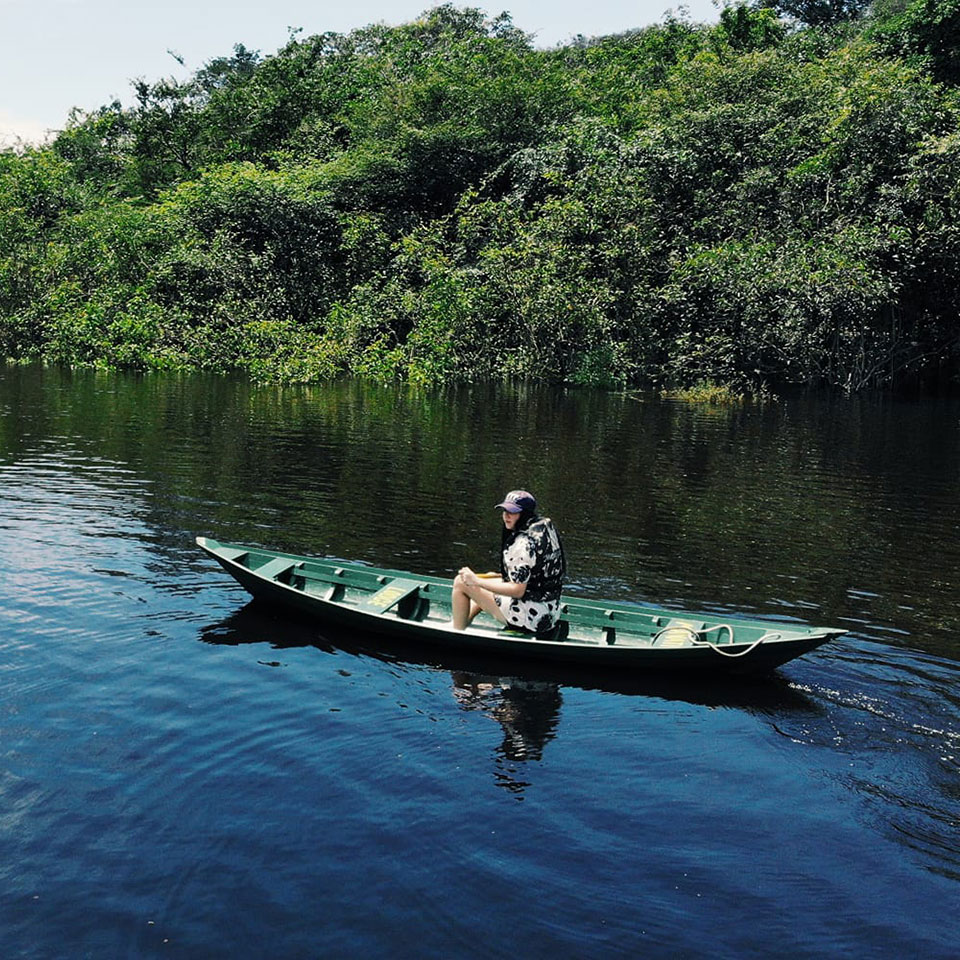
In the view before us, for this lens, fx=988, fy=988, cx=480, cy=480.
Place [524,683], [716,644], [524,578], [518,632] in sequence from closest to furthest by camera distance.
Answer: [716,644] → [524,683] → [524,578] → [518,632]

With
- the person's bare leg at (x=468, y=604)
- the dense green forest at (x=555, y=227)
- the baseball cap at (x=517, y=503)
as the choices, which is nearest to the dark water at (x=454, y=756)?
the person's bare leg at (x=468, y=604)

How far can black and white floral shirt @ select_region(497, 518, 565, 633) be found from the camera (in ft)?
32.4

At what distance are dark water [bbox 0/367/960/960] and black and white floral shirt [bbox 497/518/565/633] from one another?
2.14 ft

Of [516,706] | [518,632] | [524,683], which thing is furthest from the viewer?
[518,632]

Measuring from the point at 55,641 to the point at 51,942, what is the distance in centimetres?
507

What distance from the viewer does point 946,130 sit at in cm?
3631

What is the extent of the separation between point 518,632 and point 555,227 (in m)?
32.8

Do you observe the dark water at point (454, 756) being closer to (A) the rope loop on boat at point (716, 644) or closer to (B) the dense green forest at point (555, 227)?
(A) the rope loop on boat at point (716, 644)

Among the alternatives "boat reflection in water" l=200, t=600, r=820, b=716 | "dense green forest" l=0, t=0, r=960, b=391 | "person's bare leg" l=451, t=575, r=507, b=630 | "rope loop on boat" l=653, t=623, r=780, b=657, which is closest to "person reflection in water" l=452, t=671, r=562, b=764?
"boat reflection in water" l=200, t=600, r=820, b=716

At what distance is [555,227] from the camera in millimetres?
40500

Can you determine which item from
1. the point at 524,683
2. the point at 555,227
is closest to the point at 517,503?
the point at 524,683

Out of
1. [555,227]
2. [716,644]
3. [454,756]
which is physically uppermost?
[555,227]

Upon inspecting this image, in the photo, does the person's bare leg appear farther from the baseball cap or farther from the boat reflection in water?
the baseball cap

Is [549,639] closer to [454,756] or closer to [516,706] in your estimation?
[516,706]
